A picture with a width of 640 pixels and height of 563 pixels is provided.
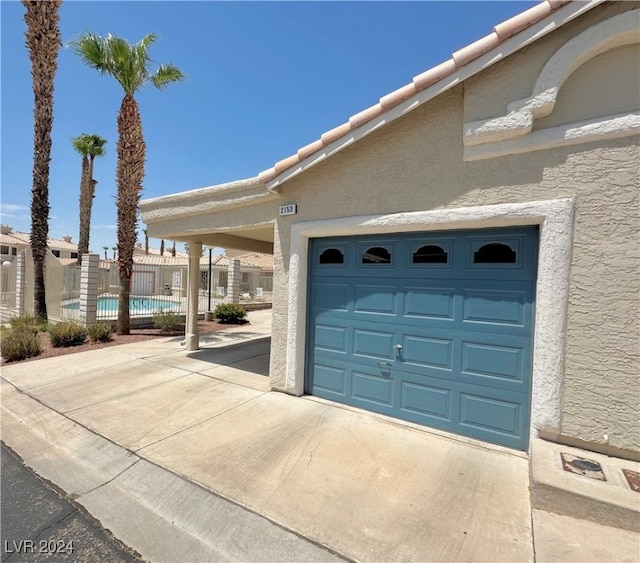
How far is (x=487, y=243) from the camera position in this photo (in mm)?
4273

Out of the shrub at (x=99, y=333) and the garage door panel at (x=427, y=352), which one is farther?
the shrub at (x=99, y=333)

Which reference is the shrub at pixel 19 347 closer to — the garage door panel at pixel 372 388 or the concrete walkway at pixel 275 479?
the concrete walkway at pixel 275 479

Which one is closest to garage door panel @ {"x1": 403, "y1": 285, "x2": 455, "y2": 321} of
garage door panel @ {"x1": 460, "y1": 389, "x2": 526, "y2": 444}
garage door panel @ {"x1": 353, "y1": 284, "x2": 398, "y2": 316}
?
garage door panel @ {"x1": 353, "y1": 284, "x2": 398, "y2": 316}

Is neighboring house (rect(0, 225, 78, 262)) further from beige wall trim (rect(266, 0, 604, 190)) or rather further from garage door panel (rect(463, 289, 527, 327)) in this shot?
garage door panel (rect(463, 289, 527, 327))

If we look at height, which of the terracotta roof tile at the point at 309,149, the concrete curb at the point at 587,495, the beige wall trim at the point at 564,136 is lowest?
the concrete curb at the point at 587,495

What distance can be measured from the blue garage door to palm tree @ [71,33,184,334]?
950 cm

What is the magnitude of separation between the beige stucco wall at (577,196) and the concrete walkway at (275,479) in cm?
114

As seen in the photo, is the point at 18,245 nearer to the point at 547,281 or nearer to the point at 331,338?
the point at 331,338

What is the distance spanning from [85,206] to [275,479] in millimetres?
25579

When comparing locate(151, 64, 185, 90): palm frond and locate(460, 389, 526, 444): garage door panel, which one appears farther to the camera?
locate(151, 64, 185, 90): palm frond

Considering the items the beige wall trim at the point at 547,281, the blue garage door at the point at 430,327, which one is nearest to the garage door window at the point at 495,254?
the blue garage door at the point at 430,327

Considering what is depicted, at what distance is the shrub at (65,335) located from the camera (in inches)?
371

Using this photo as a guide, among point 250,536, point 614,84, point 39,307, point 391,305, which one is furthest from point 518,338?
point 39,307

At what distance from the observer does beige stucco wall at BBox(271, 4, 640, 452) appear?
341 cm
